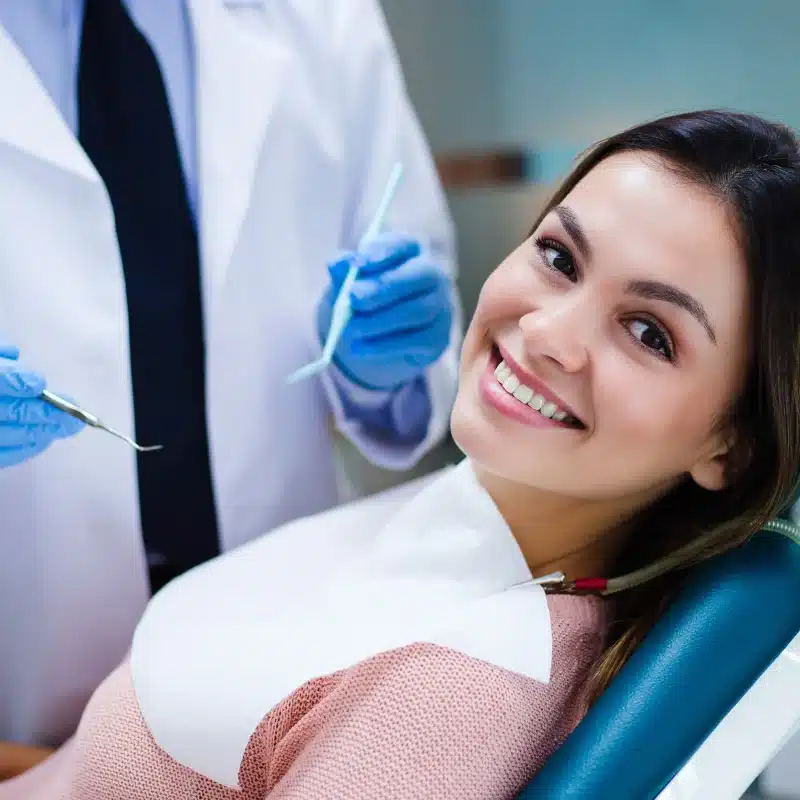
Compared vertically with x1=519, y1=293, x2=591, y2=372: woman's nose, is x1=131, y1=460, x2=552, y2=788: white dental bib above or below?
below

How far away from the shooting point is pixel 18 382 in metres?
0.89

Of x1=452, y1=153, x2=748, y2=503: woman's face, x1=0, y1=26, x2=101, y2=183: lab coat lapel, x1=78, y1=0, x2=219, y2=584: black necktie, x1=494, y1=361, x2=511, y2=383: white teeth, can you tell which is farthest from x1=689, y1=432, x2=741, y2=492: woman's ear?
x1=0, y1=26, x2=101, y2=183: lab coat lapel

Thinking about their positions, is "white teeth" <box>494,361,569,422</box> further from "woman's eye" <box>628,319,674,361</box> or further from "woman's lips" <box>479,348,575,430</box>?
"woman's eye" <box>628,319,674,361</box>

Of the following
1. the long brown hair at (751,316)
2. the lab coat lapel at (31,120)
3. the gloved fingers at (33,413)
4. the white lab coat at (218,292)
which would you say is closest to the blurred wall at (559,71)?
the white lab coat at (218,292)

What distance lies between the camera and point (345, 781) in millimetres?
818

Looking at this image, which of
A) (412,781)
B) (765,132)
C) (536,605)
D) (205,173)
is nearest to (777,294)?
(765,132)

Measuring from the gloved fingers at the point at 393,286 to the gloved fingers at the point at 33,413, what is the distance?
1.26ft

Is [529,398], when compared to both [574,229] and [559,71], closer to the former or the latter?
[574,229]

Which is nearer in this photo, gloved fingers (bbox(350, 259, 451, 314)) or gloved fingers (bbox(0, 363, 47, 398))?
gloved fingers (bbox(0, 363, 47, 398))

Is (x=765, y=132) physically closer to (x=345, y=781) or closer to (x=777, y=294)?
(x=777, y=294)

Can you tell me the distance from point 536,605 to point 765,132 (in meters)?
0.55

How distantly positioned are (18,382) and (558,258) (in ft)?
1.91

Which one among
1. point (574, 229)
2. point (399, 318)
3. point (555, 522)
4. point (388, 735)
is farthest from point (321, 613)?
point (574, 229)

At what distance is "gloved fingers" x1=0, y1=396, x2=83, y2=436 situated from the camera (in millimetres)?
899
